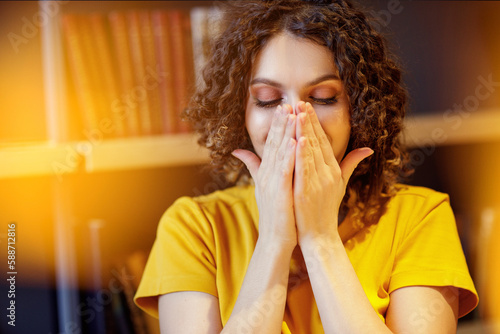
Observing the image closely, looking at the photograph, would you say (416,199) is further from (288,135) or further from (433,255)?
(288,135)

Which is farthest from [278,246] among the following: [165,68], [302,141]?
[165,68]

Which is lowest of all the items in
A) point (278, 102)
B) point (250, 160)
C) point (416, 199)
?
point (416, 199)

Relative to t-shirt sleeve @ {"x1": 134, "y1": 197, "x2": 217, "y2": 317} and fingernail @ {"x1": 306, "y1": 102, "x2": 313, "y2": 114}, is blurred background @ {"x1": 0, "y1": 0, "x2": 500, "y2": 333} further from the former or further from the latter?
fingernail @ {"x1": 306, "y1": 102, "x2": 313, "y2": 114}

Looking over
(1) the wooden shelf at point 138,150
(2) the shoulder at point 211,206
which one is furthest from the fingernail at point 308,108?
(1) the wooden shelf at point 138,150

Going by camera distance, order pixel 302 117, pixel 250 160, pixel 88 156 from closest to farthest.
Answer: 1. pixel 302 117
2. pixel 250 160
3. pixel 88 156

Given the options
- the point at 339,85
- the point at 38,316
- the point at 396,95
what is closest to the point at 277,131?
the point at 339,85

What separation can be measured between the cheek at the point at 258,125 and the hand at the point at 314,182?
0.07 metres

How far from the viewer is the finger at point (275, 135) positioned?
2.69 ft

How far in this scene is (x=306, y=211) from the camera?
0.84 meters

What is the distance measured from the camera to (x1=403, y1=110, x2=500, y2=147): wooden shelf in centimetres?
113

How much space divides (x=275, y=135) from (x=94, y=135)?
45 centimetres

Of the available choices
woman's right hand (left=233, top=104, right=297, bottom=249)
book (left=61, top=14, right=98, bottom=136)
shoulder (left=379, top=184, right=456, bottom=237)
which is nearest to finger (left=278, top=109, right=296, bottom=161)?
woman's right hand (left=233, top=104, right=297, bottom=249)

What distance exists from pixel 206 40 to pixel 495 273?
0.85 m

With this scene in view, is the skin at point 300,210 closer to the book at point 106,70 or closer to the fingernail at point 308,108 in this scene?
the fingernail at point 308,108
